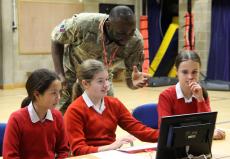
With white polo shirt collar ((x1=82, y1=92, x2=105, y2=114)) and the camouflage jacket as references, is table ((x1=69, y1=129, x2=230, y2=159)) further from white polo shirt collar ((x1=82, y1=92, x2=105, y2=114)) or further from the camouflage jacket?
the camouflage jacket

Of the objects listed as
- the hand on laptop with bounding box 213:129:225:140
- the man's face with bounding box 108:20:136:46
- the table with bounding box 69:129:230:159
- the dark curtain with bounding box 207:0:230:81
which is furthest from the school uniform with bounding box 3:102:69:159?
the dark curtain with bounding box 207:0:230:81

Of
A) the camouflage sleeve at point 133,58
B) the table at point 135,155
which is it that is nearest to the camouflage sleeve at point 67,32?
the camouflage sleeve at point 133,58

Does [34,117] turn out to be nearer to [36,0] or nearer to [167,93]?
[167,93]

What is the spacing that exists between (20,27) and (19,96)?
7.99 feet

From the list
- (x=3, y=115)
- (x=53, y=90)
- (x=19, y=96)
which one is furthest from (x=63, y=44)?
(x=19, y=96)

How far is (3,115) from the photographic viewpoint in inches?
285

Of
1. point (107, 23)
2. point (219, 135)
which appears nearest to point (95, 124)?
point (219, 135)

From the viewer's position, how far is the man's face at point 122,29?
10.8ft

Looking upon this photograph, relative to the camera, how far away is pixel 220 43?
11.6 metres

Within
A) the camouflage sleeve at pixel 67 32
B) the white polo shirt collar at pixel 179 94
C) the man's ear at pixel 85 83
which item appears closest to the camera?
the man's ear at pixel 85 83

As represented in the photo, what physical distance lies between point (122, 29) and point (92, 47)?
1.75 ft

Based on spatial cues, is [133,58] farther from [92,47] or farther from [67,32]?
[67,32]

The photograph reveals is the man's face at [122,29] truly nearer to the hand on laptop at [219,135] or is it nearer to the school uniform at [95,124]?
the school uniform at [95,124]

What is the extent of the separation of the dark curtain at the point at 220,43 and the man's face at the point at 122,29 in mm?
8424
